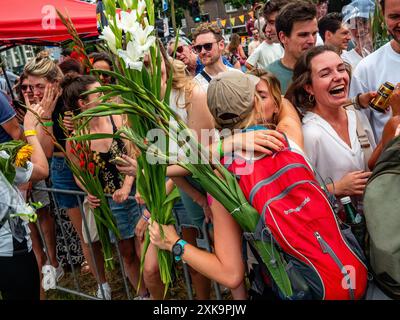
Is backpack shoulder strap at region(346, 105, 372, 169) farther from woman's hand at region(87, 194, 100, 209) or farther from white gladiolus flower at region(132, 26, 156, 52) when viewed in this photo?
woman's hand at region(87, 194, 100, 209)

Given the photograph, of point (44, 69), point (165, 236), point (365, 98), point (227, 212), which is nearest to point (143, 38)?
point (227, 212)

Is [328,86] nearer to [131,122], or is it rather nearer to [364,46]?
[131,122]

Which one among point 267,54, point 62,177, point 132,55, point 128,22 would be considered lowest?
point 62,177

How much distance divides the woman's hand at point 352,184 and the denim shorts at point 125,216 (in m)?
1.59

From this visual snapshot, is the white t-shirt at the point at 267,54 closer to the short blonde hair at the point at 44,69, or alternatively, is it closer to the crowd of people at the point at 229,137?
the crowd of people at the point at 229,137

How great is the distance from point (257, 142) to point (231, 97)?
201 millimetres

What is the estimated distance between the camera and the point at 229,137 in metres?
1.70

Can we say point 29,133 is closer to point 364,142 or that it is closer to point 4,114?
point 4,114

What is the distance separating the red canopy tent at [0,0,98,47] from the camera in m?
5.40

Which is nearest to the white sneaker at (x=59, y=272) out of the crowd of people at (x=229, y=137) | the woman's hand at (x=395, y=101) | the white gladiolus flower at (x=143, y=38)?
the crowd of people at (x=229, y=137)

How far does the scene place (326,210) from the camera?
1.61 metres

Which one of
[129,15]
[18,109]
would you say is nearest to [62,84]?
[18,109]

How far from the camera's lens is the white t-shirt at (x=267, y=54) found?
178 inches
